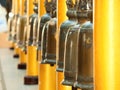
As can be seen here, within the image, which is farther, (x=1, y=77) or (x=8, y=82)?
(x=1, y=77)

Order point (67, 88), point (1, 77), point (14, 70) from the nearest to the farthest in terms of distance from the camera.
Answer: point (67, 88) < point (1, 77) < point (14, 70)

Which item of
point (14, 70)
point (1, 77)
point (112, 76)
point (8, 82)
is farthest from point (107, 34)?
point (14, 70)

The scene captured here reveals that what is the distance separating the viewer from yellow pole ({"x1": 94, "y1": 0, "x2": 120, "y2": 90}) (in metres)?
1.50

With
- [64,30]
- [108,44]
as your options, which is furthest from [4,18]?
[108,44]

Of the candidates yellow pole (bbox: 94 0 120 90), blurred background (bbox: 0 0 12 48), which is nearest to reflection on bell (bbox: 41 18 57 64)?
Result: yellow pole (bbox: 94 0 120 90)

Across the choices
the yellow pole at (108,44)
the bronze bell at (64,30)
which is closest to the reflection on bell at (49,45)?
the bronze bell at (64,30)

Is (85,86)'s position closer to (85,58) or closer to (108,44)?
(85,58)

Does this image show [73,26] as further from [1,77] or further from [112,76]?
[1,77]

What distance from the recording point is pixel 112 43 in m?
1.50

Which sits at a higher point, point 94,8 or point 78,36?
point 94,8

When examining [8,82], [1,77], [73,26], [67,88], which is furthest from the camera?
[1,77]

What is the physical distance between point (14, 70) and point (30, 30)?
6.44 ft

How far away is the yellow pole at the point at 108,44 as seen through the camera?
1.50 metres

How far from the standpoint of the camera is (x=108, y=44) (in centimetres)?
150
